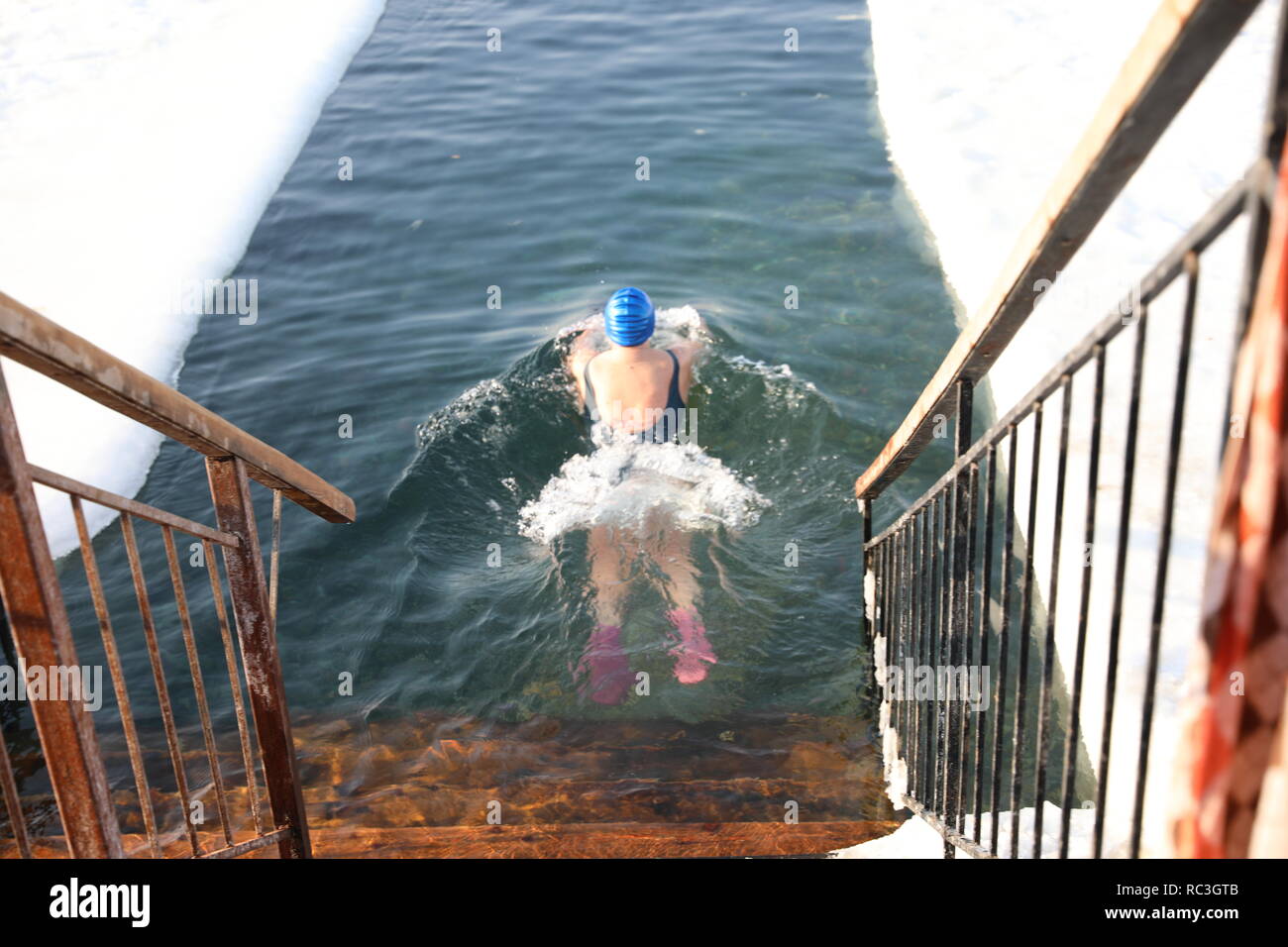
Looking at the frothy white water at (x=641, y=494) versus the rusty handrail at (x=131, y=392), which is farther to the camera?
the frothy white water at (x=641, y=494)

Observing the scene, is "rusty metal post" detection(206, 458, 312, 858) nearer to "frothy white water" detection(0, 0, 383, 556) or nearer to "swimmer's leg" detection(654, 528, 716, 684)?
"swimmer's leg" detection(654, 528, 716, 684)

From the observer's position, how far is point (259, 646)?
2963mm

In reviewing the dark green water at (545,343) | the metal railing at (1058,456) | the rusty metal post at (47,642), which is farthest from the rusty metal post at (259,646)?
the dark green water at (545,343)

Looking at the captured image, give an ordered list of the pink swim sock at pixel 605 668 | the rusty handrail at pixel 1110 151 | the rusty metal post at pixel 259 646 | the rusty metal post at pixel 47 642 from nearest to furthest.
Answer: the rusty handrail at pixel 1110 151, the rusty metal post at pixel 47 642, the rusty metal post at pixel 259 646, the pink swim sock at pixel 605 668

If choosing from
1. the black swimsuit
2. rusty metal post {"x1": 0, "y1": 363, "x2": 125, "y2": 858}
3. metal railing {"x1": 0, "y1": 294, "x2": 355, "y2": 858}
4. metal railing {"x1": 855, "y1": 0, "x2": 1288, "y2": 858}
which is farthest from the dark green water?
rusty metal post {"x1": 0, "y1": 363, "x2": 125, "y2": 858}

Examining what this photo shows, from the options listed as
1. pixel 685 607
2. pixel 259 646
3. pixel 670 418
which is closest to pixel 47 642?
pixel 259 646

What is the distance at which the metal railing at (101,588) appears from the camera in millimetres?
1848

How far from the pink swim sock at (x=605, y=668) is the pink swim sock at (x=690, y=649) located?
0.24 metres

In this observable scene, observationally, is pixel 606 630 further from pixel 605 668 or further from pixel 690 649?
pixel 690 649

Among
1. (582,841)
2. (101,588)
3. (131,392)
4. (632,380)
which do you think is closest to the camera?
(131,392)

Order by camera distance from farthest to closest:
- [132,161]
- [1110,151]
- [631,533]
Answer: [132,161]
[631,533]
[1110,151]

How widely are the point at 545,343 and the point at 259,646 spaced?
517 cm

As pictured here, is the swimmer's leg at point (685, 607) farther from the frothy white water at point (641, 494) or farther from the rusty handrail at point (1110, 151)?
the rusty handrail at point (1110, 151)

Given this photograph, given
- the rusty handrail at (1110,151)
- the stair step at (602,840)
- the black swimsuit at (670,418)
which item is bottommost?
the stair step at (602,840)
